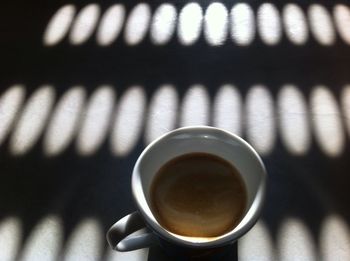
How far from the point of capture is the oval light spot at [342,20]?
632 millimetres

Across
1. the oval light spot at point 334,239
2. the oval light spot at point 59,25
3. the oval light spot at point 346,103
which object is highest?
the oval light spot at point 59,25

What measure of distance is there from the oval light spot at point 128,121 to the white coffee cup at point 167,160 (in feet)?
0.40

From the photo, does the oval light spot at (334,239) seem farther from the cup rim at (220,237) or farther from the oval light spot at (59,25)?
the oval light spot at (59,25)

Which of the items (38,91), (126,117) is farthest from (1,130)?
(126,117)

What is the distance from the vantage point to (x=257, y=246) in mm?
451

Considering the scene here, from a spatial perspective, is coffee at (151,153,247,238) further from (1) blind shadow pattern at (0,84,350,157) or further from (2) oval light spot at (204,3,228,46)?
(2) oval light spot at (204,3,228,46)

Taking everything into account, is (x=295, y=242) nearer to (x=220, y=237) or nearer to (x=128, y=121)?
(x=220, y=237)

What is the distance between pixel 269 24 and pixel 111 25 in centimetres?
27

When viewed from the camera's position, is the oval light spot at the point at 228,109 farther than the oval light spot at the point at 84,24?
No

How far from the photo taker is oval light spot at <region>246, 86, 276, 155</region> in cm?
53

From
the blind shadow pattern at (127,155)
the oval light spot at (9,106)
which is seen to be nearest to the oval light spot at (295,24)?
the blind shadow pattern at (127,155)

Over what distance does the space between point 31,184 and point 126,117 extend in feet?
0.51

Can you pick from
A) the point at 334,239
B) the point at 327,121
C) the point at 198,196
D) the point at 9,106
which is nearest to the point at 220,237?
the point at 198,196

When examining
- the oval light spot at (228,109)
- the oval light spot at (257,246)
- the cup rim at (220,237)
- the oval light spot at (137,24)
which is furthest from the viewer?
the oval light spot at (137,24)
